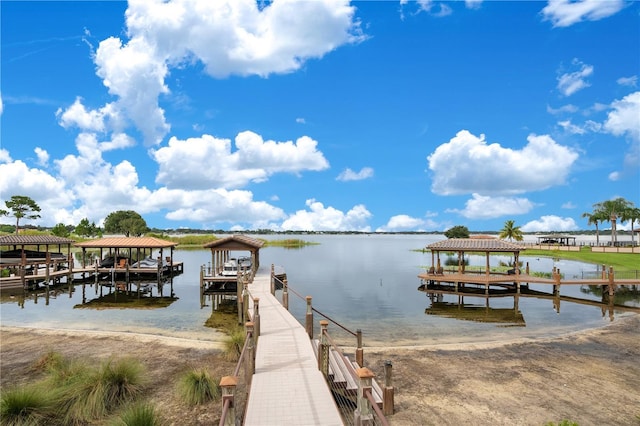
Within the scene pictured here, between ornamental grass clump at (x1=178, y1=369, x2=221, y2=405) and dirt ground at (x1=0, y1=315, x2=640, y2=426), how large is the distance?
266mm

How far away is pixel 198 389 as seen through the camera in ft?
35.4

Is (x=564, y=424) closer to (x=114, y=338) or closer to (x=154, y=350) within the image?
(x=154, y=350)

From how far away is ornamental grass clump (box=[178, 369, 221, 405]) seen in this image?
10.7m

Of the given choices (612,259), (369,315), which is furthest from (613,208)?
(369,315)

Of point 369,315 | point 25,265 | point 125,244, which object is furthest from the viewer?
point 125,244

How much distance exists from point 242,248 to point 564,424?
97.2ft

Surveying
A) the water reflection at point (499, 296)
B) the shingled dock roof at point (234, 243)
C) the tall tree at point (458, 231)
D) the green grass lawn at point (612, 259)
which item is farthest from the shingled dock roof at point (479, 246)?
the tall tree at point (458, 231)

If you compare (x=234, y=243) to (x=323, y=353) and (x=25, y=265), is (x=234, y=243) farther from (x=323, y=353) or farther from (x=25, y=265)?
(x=323, y=353)

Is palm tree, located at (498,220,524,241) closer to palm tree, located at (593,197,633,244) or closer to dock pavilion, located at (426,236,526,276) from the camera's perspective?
palm tree, located at (593,197,633,244)

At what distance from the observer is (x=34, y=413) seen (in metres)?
9.20

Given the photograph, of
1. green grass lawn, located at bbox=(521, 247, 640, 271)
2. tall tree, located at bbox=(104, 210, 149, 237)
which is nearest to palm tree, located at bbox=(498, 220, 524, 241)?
green grass lawn, located at bbox=(521, 247, 640, 271)

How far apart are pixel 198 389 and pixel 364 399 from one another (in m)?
5.90

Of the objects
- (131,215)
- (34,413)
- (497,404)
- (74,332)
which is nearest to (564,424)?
(497,404)

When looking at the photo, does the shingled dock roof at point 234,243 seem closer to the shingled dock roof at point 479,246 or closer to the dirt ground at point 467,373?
the dirt ground at point 467,373
